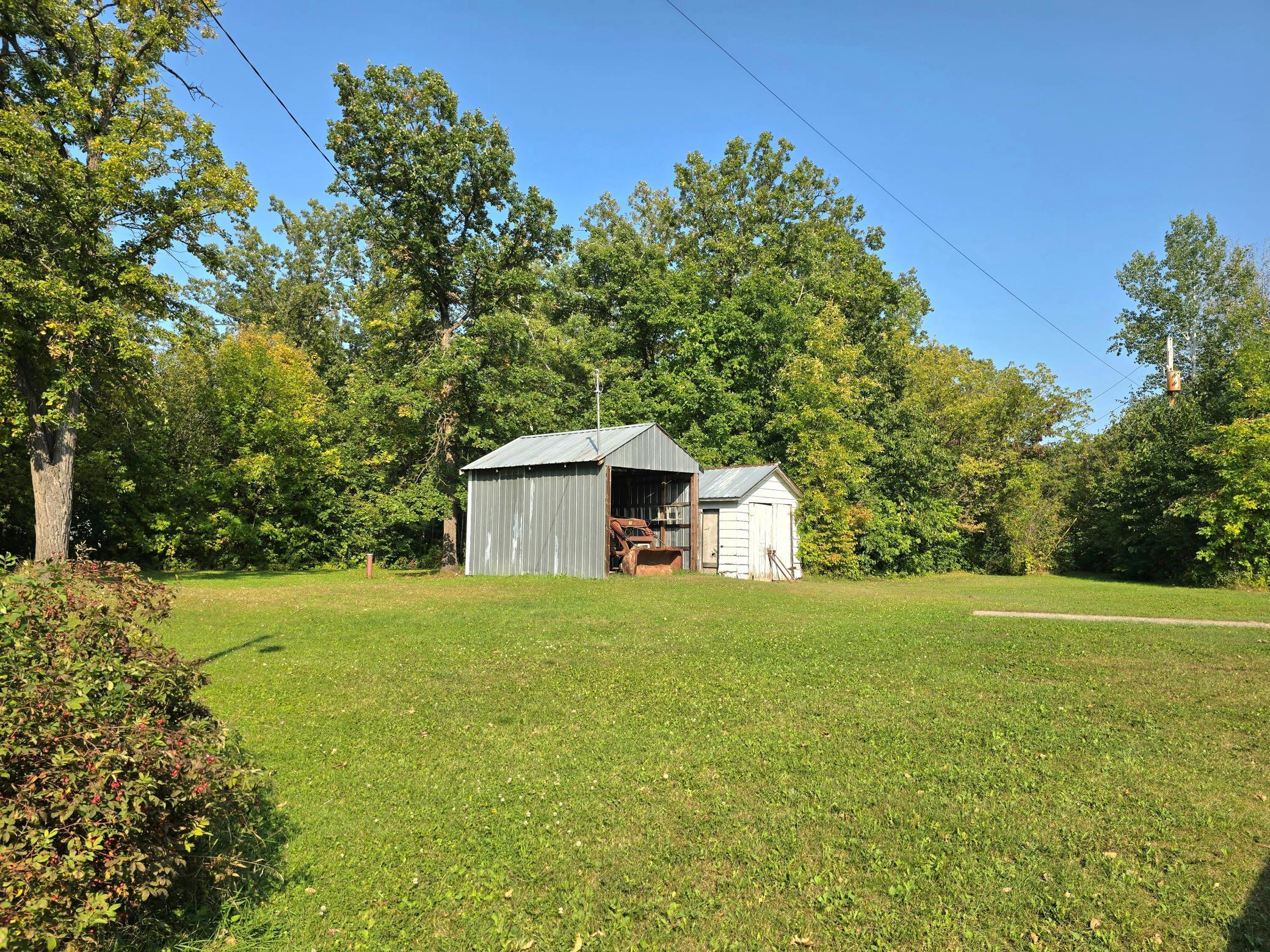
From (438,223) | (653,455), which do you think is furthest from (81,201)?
(653,455)

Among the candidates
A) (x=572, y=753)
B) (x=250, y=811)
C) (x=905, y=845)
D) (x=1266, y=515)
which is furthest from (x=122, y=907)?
(x=1266, y=515)

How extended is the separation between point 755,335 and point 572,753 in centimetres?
2798

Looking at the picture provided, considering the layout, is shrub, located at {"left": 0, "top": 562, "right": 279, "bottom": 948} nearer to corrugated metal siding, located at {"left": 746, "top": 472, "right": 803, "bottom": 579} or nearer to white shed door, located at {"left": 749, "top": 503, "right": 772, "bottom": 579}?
white shed door, located at {"left": 749, "top": 503, "right": 772, "bottom": 579}

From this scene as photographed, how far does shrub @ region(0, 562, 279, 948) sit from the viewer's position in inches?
111

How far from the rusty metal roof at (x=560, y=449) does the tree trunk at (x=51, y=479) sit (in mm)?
10471

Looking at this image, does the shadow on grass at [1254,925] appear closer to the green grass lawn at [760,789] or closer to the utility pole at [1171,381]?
the green grass lawn at [760,789]

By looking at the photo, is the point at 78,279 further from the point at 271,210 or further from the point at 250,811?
the point at 271,210

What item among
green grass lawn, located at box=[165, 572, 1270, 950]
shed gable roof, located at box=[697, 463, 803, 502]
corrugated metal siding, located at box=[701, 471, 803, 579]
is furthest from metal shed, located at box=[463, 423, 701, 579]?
green grass lawn, located at box=[165, 572, 1270, 950]

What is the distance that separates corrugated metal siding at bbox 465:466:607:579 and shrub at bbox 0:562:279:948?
17389 mm

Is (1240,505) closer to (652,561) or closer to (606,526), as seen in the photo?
(652,561)

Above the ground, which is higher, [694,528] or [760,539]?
[694,528]

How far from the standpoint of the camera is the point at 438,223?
27906 mm

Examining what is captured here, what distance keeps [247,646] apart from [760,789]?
7987 mm

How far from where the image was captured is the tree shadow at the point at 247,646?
31.8 feet
